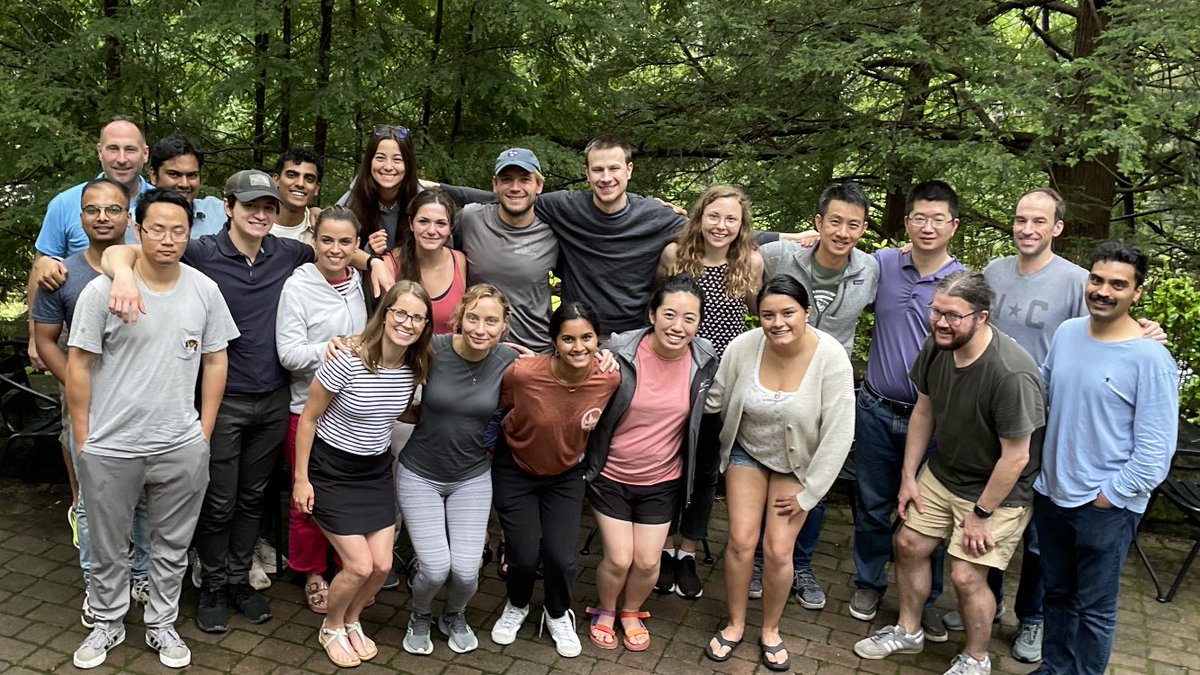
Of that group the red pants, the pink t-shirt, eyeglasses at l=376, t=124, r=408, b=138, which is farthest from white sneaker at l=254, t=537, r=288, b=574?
eyeglasses at l=376, t=124, r=408, b=138

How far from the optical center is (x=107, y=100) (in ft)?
19.7

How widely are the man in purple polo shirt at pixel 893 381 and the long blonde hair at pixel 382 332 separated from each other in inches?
88.0

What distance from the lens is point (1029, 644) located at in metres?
4.47

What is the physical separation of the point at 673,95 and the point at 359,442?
14.3ft

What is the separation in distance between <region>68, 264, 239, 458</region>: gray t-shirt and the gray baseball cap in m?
0.42

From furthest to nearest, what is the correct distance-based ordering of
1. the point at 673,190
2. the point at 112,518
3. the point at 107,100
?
1. the point at 673,190
2. the point at 107,100
3. the point at 112,518

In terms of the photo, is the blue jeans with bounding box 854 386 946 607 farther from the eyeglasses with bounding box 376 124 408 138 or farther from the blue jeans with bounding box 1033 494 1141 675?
the eyeglasses with bounding box 376 124 408 138

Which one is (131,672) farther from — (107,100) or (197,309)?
(107,100)

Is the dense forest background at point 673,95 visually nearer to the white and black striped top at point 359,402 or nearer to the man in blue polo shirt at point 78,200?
the man in blue polo shirt at point 78,200

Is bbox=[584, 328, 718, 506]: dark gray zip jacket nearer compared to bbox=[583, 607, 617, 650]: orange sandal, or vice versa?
bbox=[584, 328, 718, 506]: dark gray zip jacket

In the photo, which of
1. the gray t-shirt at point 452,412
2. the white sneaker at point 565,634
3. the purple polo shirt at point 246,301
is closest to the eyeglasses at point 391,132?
the purple polo shirt at point 246,301

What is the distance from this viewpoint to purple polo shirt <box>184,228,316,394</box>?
166 inches

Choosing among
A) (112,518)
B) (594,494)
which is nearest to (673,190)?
(594,494)

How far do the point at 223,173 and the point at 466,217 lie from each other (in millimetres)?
2917
